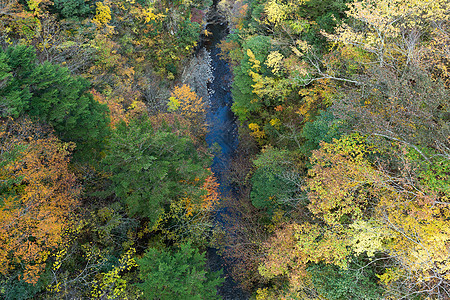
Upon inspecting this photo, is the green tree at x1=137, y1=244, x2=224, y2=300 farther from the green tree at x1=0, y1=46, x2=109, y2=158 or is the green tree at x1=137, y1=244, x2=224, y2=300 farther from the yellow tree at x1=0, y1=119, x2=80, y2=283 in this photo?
the green tree at x1=0, y1=46, x2=109, y2=158

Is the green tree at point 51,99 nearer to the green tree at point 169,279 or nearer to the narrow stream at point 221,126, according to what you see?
the green tree at point 169,279

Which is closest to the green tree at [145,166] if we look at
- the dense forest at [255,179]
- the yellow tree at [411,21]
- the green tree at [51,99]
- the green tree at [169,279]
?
the dense forest at [255,179]

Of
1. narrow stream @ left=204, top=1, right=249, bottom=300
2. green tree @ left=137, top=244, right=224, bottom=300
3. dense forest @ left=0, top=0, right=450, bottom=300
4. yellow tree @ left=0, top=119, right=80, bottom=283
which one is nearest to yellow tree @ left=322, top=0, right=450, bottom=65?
dense forest @ left=0, top=0, right=450, bottom=300

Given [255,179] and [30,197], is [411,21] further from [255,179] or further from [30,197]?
[30,197]

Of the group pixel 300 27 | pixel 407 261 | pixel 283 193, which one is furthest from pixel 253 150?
pixel 407 261

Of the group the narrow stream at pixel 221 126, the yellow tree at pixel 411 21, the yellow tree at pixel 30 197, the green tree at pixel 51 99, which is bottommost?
the narrow stream at pixel 221 126
